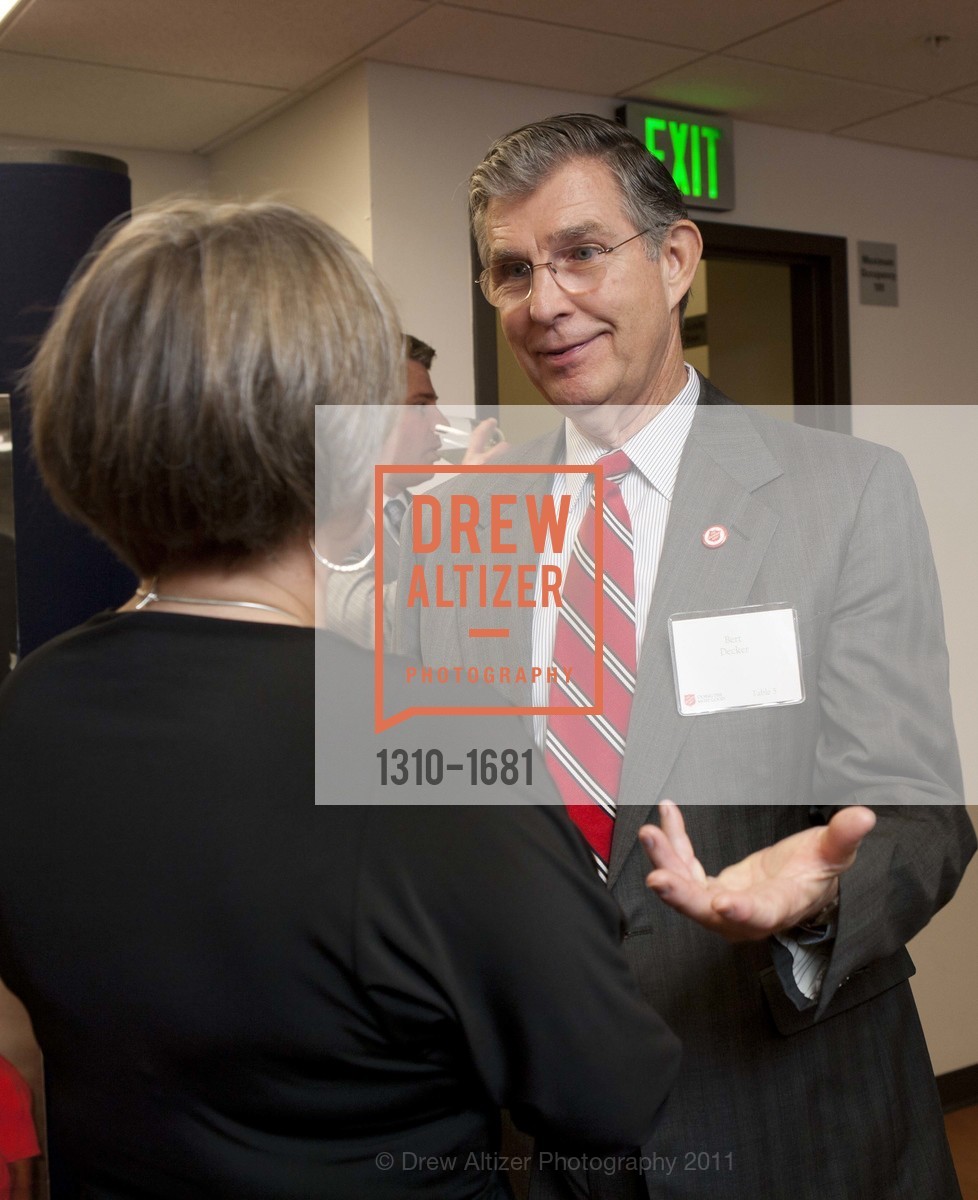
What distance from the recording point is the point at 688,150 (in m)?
3.45

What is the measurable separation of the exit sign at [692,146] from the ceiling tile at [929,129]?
479 mm

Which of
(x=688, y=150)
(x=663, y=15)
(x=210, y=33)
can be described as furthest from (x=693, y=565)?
(x=688, y=150)

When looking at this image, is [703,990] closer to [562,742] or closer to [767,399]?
[562,742]

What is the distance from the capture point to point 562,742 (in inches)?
54.2

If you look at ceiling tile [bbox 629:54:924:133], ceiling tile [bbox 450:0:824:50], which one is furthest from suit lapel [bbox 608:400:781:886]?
ceiling tile [bbox 629:54:924:133]

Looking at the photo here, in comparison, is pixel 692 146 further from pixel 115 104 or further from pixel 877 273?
pixel 115 104

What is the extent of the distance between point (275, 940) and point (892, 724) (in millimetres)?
726

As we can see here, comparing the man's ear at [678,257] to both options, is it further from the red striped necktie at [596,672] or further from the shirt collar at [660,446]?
the red striped necktie at [596,672]

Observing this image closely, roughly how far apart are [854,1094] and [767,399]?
133 inches

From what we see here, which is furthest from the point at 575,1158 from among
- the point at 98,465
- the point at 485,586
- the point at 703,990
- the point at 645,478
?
the point at 98,465

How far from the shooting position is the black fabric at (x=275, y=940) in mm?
783

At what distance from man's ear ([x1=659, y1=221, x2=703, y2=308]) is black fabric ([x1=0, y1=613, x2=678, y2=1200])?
0.90m

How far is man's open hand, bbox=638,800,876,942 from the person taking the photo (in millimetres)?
989

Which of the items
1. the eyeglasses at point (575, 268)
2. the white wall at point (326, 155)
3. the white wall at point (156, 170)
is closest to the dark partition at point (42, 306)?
the eyeglasses at point (575, 268)
